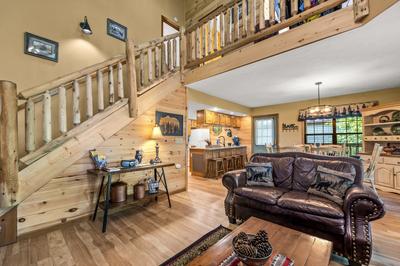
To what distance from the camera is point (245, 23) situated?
307 centimetres

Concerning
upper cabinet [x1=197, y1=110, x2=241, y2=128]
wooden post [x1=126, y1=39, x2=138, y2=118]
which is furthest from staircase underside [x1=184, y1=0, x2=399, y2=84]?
upper cabinet [x1=197, y1=110, x2=241, y2=128]

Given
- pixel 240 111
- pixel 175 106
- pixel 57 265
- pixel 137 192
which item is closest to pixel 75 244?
pixel 57 265

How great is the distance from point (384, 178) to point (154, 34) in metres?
6.18

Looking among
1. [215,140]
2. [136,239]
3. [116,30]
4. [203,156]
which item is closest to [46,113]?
[136,239]

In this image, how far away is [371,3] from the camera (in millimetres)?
2006

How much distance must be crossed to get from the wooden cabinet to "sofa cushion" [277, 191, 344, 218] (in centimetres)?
311

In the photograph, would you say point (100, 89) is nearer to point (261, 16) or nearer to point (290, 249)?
point (261, 16)

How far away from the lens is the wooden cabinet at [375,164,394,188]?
374 centimetres

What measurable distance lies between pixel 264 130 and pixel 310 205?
5.43 metres

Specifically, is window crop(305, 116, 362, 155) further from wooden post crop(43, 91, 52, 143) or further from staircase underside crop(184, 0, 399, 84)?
wooden post crop(43, 91, 52, 143)

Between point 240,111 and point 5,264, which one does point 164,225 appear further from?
point 240,111

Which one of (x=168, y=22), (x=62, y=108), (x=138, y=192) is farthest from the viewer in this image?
(x=168, y=22)

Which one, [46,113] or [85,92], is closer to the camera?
[46,113]

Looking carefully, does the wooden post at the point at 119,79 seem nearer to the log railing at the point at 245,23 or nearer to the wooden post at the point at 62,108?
the wooden post at the point at 62,108
